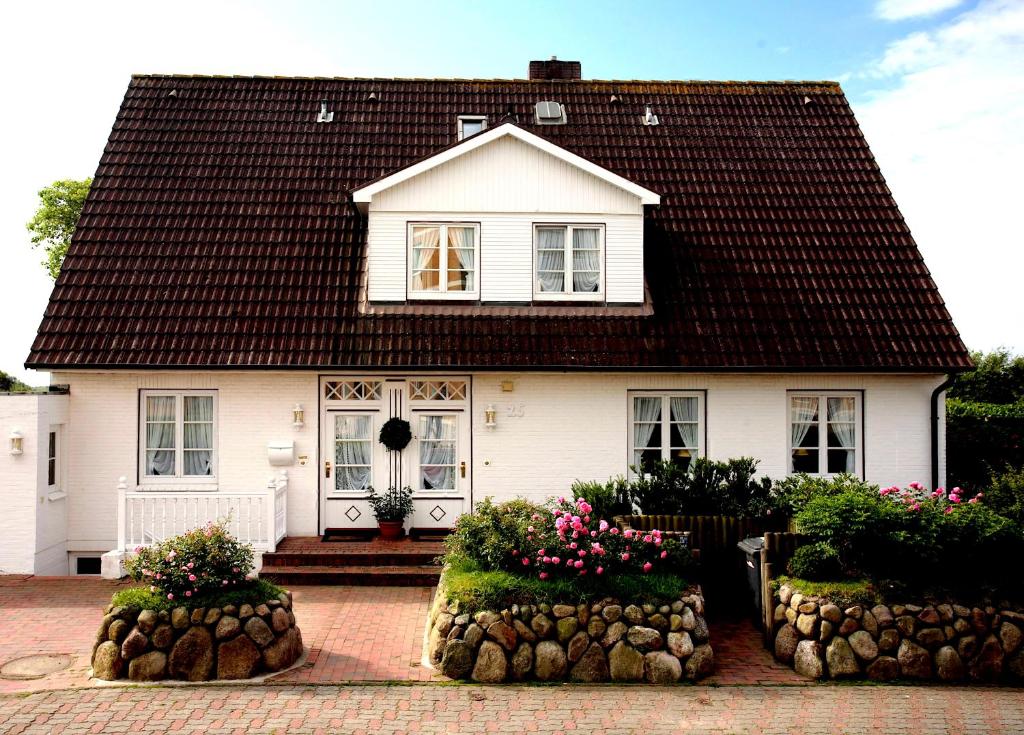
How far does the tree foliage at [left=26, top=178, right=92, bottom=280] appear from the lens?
31516 mm

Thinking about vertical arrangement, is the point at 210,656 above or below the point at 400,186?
below

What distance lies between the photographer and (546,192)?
15.7 m

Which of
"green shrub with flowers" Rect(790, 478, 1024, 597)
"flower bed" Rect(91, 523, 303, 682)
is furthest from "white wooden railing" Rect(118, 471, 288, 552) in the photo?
"green shrub with flowers" Rect(790, 478, 1024, 597)

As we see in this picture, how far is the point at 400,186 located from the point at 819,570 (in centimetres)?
918

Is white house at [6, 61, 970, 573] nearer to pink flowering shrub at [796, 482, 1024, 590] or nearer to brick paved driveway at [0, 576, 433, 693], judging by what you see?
brick paved driveway at [0, 576, 433, 693]

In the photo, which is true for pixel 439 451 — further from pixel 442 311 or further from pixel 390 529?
pixel 442 311

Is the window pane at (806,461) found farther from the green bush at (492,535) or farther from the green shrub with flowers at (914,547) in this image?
the green bush at (492,535)

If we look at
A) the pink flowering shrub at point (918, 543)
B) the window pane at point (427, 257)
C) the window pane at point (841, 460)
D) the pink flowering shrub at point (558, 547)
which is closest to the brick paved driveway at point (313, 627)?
the pink flowering shrub at point (558, 547)

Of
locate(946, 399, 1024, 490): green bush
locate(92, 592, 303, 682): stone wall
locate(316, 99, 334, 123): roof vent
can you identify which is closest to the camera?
locate(92, 592, 303, 682): stone wall

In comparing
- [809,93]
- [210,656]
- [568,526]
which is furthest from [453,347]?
[809,93]

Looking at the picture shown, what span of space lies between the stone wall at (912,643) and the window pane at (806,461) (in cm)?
556

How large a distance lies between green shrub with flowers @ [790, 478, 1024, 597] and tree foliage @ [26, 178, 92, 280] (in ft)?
95.2

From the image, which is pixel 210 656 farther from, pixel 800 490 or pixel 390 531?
pixel 800 490

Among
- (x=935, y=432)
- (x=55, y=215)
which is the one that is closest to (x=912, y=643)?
(x=935, y=432)
